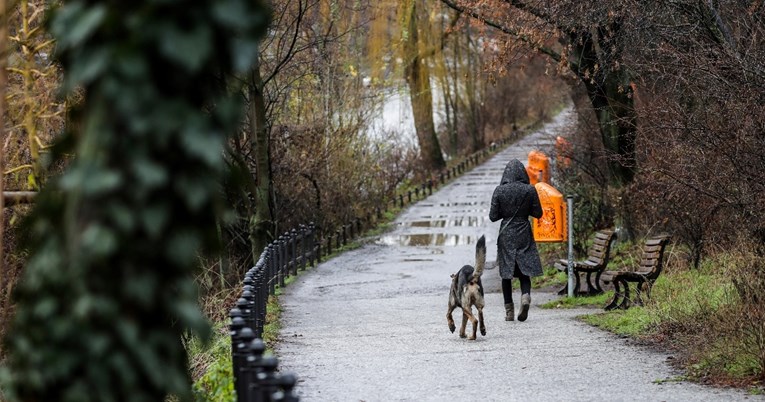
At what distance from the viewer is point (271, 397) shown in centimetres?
582

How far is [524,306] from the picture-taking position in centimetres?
1549

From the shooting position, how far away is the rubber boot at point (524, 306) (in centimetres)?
1548

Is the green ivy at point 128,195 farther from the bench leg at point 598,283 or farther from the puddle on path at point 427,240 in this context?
the puddle on path at point 427,240

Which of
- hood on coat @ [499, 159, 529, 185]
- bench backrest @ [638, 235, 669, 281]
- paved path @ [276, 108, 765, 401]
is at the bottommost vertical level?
paved path @ [276, 108, 765, 401]

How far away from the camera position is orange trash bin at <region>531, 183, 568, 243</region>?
19594mm

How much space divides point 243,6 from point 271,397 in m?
2.50

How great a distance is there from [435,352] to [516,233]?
10.7 ft

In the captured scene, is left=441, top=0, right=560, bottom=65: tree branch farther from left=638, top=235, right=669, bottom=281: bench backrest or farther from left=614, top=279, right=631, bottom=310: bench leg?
left=614, top=279, right=631, bottom=310: bench leg

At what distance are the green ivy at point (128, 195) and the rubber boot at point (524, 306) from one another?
1167cm

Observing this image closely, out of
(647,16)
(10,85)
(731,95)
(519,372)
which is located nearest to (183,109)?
(519,372)

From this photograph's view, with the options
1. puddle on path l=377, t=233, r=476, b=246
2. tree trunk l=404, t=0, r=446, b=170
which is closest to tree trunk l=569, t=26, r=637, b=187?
puddle on path l=377, t=233, r=476, b=246

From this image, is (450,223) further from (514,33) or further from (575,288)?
(575,288)

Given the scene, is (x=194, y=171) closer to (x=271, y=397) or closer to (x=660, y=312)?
(x=271, y=397)

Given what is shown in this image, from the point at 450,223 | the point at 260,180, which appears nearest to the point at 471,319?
the point at 260,180
